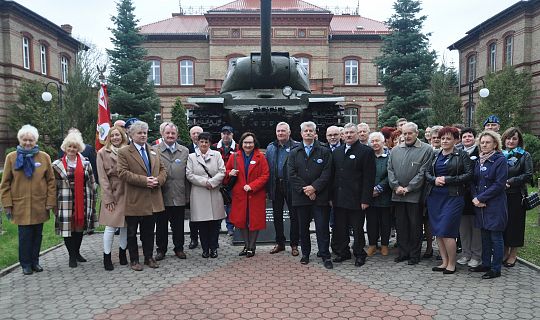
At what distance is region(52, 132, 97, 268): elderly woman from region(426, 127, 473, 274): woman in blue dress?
4.73 m

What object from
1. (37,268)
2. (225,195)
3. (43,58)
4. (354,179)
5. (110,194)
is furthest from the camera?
(43,58)

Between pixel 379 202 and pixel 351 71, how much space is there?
31.5m

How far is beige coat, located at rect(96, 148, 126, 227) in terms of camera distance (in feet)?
20.3

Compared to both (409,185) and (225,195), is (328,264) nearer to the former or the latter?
(409,185)

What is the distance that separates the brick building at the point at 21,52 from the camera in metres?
25.6

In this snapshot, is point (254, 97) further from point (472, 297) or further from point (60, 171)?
point (472, 297)

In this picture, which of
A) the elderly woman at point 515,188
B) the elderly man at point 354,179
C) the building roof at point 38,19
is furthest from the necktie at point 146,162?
the building roof at point 38,19

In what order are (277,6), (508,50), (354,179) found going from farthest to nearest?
1. (277,6)
2. (508,50)
3. (354,179)

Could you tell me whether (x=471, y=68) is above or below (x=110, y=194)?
above

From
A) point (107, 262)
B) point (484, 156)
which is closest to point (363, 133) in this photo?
point (484, 156)

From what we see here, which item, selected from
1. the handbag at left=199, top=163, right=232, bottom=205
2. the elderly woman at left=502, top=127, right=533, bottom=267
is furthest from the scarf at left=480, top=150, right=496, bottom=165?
the handbag at left=199, top=163, right=232, bottom=205

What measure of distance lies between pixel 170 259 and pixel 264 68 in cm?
548

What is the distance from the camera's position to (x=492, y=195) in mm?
5770

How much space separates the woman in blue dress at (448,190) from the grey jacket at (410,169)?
0.66 feet
